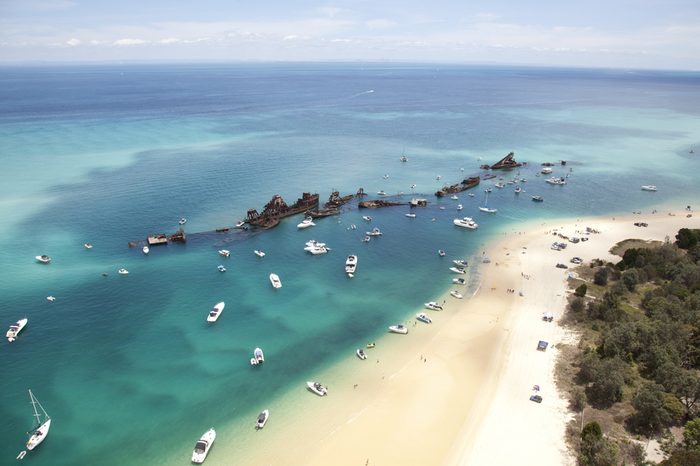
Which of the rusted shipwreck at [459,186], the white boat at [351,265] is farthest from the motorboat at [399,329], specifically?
the rusted shipwreck at [459,186]

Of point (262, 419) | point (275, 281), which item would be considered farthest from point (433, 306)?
point (262, 419)

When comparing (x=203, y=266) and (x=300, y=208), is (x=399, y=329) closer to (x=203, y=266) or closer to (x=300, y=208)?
(x=203, y=266)

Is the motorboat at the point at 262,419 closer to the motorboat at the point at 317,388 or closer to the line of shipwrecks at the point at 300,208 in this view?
the motorboat at the point at 317,388

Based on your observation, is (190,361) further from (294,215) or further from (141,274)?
(294,215)

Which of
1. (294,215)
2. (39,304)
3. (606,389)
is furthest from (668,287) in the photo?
(39,304)

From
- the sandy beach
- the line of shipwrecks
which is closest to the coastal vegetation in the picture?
the sandy beach

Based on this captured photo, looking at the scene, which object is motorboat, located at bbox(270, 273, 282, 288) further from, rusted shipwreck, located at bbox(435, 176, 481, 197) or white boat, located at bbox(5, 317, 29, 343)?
rusted shipwreck, located at bbox(435, 176, 481, 197)
